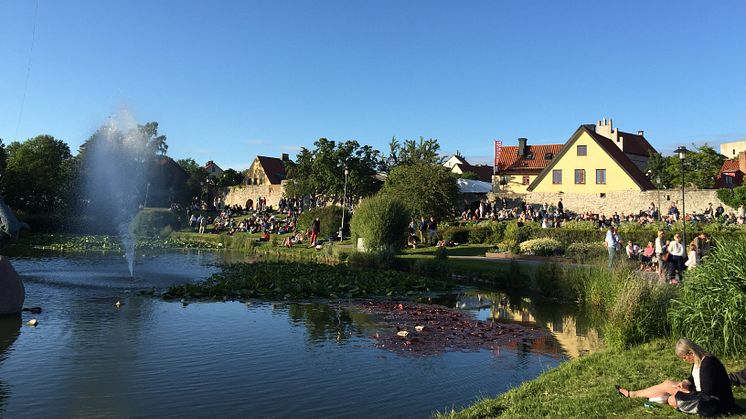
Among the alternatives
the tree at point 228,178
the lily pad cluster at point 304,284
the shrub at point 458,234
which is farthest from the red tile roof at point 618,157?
the tree at point 228,178

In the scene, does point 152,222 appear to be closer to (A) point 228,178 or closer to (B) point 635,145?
(A) point 228,178

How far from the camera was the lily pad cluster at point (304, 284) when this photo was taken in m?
18.3

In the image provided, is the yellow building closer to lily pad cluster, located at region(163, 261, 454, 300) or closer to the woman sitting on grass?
lily pad cluster, located at region(163, 261, 454, 300)

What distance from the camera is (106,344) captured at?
11586 mm

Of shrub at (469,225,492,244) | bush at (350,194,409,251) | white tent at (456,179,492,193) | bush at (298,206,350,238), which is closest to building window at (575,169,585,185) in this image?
white tent at (456,179,492,193)

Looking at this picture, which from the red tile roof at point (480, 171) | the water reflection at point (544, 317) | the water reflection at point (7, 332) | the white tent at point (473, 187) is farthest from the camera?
the red tile roof at point (480, 171)

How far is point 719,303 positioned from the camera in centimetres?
923

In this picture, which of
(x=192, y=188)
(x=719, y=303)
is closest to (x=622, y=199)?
(x=719, y=303)

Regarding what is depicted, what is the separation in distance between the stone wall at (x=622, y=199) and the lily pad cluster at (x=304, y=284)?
29.6 m

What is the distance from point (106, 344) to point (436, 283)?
12923 mm

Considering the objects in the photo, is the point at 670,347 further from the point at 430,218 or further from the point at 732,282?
the point at 430,218

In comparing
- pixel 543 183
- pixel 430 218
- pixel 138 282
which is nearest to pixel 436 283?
pixel 138 282

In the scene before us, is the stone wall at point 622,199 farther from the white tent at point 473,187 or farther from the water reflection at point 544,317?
the water reflection at point 544,317

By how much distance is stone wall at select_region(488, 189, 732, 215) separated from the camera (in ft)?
142
